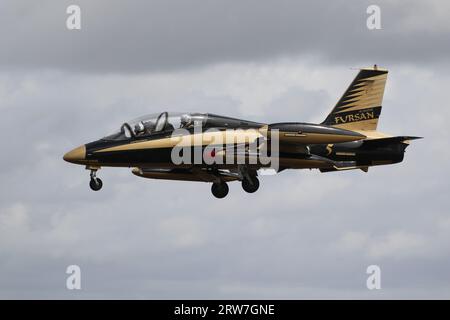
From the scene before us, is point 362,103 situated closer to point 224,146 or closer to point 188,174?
point 224,146

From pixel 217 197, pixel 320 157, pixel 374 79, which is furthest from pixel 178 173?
pixel 374 79

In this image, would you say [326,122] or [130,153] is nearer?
[130,153]

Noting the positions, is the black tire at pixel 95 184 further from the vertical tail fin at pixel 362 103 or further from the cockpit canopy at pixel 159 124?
the vertical tail fin at pixel 362 103

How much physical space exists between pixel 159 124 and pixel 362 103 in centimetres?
1095

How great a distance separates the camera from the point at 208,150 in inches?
2060

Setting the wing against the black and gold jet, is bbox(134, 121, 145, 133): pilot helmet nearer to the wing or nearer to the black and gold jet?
the black and gold jet

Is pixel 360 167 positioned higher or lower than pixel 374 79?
lower

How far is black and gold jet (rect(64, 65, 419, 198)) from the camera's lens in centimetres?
5184

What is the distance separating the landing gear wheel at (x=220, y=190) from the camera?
54.6 meters

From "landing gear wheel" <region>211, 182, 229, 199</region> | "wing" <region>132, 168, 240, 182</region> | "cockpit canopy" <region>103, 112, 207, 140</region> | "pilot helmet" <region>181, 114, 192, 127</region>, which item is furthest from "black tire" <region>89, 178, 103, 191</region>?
"landing gear wheel" <region>211, 182, 229, 199</region>

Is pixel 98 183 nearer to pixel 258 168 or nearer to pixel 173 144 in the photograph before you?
pixel 173 144

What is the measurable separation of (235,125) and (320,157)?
13.9ft

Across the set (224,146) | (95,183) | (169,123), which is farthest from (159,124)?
(95,183)

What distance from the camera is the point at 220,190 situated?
54594 millimetres
